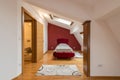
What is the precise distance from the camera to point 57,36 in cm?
1270

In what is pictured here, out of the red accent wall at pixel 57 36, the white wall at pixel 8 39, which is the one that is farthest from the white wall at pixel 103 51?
the red accent wall at pixel 57 36

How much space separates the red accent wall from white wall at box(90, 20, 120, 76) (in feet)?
27.1

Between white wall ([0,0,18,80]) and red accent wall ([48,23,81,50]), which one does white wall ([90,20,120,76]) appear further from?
red accent wall ([48,23,81,50])

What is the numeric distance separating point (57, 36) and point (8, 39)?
8826 millimetres

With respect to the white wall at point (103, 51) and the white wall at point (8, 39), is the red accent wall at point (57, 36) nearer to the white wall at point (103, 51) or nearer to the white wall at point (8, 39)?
the white wall at point (103, 51)

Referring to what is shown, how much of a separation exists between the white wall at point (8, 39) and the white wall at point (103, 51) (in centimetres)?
222

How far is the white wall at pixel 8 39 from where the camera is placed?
12.3 ft

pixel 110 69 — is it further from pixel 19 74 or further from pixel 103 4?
pixel 19 74

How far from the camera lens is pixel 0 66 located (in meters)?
3.69

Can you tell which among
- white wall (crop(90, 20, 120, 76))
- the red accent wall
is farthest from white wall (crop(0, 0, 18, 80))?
the red accent wall

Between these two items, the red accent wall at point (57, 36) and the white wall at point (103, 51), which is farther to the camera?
the red accent wall at point (57, 36)

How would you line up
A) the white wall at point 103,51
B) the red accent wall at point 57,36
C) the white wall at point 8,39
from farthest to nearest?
the red accent wall at point 57,36, the white wall at point 103,51, the white wall at point 8,39

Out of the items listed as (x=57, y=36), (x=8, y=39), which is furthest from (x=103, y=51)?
(x=57, y=36)

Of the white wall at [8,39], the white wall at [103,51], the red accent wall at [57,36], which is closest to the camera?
the white wall at [8,39]
